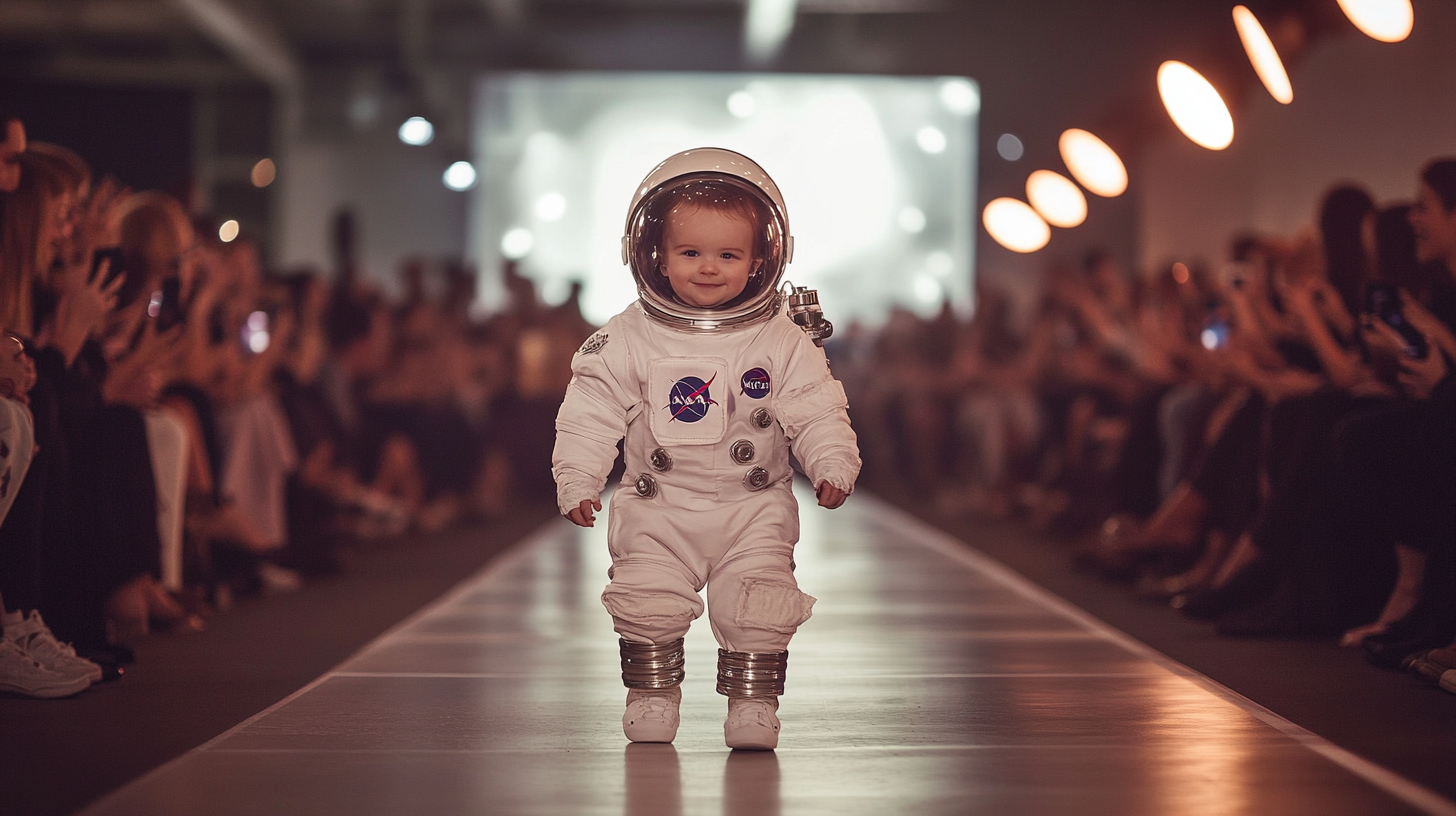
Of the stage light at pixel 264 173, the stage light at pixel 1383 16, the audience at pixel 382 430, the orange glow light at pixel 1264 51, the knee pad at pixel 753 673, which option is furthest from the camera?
the stage light at pixel 264 173

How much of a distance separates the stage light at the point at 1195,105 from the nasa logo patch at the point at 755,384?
3.30m

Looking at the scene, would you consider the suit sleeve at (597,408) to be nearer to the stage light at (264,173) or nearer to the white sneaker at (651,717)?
the white sneaker at (651,717)

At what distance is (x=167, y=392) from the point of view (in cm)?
553

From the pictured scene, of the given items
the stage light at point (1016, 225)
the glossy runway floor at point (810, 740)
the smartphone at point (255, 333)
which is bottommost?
the glossy runway floor at point (810, 740)

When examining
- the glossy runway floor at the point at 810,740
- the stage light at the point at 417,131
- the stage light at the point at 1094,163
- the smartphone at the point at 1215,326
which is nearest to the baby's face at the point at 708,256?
the glossy runway floor at the point at 810,740

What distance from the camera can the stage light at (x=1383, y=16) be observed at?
5184 millimetres

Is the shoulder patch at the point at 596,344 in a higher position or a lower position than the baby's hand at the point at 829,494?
higher

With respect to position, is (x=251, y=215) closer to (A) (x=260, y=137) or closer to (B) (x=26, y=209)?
(A) (x=260, y=137)

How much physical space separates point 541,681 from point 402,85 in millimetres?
11331

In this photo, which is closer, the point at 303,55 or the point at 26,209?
the point at 26,209

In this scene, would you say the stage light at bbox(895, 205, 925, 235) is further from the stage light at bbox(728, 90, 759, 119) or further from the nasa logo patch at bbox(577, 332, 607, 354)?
the nasa logo patch at bbox(577, 332, 607, 354)

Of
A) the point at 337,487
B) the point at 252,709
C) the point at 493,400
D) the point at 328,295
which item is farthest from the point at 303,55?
the point at 252,709

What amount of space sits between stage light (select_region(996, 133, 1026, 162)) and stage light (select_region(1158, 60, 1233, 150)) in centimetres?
960

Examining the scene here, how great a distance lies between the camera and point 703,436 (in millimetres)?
3238
